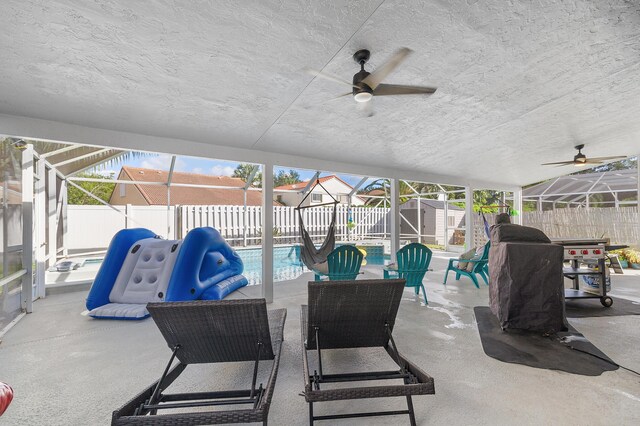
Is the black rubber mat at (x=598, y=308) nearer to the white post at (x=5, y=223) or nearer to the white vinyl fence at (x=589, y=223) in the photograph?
the white vinyl fence at (x=589, y=223)

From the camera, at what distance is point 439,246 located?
40.8 feet

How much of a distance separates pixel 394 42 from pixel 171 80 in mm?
1891

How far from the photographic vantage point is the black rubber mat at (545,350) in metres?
2.36

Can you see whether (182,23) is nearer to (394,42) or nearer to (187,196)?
(394,42)

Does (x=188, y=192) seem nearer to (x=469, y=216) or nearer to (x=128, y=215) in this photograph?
(x=128, y=215)

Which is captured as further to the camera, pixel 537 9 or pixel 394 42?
pixel 394 42

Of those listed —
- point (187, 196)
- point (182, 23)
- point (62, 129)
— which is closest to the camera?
point (182, 23)

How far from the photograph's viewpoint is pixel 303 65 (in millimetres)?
2504

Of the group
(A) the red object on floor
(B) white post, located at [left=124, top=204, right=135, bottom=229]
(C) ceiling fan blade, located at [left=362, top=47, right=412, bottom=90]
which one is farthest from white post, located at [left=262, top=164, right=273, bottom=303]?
(B) white post, located at [left=124, top=204, right=135, bottom=229]

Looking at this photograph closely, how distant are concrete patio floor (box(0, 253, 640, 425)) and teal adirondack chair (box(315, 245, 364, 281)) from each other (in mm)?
887

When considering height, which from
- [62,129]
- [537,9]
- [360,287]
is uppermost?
[537,9]

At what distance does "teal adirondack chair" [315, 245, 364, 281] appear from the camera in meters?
4.24

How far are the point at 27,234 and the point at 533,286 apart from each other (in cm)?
580

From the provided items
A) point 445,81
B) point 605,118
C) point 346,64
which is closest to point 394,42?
point 346,64
